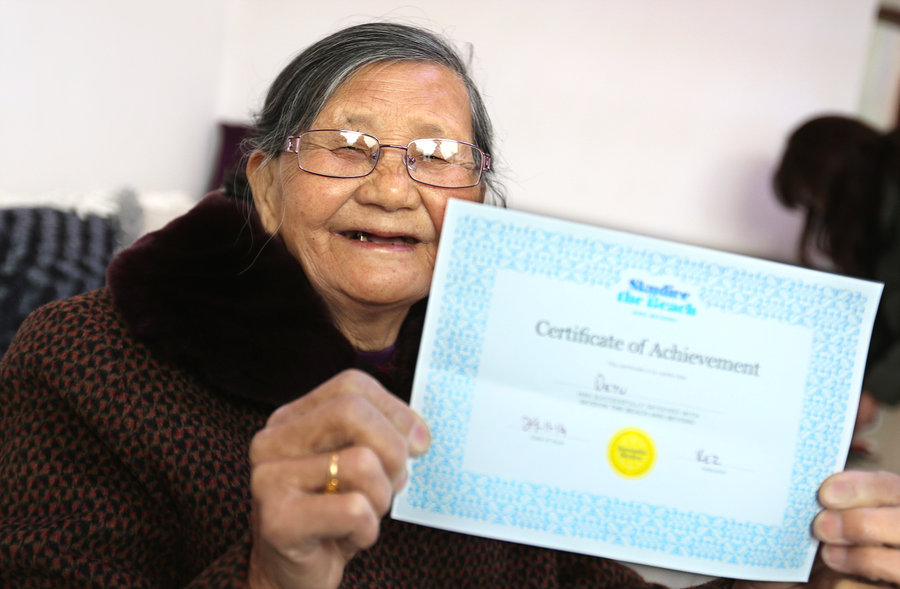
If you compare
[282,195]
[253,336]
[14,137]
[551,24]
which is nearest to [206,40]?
[14,137]

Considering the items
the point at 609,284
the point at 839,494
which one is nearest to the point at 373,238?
the point at 609,284

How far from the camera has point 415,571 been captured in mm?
1015

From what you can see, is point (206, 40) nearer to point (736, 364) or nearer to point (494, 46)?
point (494, 46)

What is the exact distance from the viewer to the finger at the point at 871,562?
82 cm

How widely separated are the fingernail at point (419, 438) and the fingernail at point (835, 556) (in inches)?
17.1

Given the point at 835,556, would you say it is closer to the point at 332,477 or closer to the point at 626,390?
the point at 626,390

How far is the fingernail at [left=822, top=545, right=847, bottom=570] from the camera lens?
83cm

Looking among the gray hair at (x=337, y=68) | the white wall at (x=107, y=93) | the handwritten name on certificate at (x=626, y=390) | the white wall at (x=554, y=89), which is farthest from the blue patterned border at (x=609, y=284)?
the white wall at (x=107, y=93)

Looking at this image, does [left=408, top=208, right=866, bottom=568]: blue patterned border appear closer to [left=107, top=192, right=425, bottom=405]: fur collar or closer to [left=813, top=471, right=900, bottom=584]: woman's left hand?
[left=813, top=471, right=900, bottom=584]: woman's left hand

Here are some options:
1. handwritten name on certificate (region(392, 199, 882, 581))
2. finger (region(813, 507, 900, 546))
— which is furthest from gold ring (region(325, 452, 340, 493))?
finger (region(813, 507, 900, 546))

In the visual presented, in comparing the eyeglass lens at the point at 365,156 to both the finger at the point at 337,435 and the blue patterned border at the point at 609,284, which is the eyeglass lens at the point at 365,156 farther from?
the finger at the point at 337,435

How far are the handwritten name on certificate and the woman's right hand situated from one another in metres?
0.08

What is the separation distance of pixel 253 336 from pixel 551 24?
8.33 feet

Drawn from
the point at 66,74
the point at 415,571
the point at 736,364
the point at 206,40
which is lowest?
the point at 415,571
